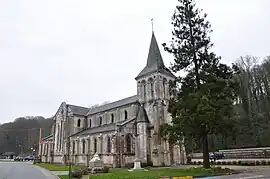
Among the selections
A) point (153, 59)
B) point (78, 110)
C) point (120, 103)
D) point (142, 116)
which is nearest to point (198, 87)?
point (142, 116)

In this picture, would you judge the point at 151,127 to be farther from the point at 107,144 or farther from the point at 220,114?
the point at 220,114

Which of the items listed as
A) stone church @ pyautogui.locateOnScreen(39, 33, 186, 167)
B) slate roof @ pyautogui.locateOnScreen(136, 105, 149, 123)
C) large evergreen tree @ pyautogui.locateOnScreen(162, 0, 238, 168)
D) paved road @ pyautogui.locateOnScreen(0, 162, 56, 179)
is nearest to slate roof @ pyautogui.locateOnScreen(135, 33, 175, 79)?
stone church @ pyautogui.locateOnScreen(39, 33, 186, 167)

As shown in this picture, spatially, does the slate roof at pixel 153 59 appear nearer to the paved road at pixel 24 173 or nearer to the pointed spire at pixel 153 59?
the pointed spire at pixel 153 59

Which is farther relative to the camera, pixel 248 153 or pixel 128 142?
pixel 248 153

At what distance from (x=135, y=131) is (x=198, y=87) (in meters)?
17.4

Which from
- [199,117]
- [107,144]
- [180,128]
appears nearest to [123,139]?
[107,144]

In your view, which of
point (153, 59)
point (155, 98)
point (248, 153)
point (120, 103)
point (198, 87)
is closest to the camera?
point (198, 87)

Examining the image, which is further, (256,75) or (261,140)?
(256,75)

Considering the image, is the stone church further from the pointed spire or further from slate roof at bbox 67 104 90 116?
slate roof at bbox 67 104 90 116

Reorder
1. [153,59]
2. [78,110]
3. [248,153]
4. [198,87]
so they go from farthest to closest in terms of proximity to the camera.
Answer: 1. [78,110]
2. [153,59]
3. [248,153]
4. [198,87]

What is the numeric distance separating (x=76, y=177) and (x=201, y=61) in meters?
15.2

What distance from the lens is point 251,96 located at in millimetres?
47094

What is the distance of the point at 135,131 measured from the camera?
39.0 metres

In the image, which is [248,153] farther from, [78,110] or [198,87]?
[78,110]
